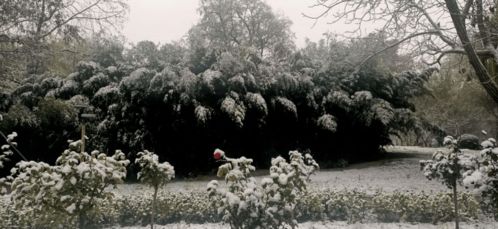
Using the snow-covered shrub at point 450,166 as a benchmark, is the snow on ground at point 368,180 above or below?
below

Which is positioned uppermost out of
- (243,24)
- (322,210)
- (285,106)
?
(243,24)

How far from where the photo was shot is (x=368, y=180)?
756 cm

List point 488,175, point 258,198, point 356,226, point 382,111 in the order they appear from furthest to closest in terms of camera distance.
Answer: point 382,111
point 356,226
point 488,175
point 258,198

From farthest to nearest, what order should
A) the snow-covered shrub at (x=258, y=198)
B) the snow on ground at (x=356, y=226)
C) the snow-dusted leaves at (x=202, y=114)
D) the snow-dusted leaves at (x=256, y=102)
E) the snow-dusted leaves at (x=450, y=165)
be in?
1. the snow-dusted leaves at (x=256, y=102)
2. the snow-dusted leaves at (x=202, y=114)
3. the snow on ground at (x=356, y=226)
4. the snow-dusted leaves at (x=450, y=165)
5. the snow-covered shrub at (x=258, y=198)

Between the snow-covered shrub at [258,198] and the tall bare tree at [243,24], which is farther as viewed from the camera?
the tall bare tree at [243,24]

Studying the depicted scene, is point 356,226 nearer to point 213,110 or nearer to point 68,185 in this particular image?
point 68,185

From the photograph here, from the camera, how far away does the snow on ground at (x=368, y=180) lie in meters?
6.94

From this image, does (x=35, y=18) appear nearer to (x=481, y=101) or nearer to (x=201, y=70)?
(x=201, y=70)

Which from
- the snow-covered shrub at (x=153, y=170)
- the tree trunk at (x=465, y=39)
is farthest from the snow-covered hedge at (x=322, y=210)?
the tree trunk at (x=465, y=39)

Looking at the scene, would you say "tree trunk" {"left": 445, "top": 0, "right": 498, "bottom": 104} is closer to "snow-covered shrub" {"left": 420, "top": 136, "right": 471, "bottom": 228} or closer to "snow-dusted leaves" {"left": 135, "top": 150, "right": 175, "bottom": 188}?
"snow-covered shrub" {"left": 420, "top": 136, "right": 471, "bottom": 228}

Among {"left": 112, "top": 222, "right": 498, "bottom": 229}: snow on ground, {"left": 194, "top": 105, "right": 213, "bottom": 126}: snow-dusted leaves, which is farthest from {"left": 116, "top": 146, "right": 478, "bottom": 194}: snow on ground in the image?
{"left": 194, "top": 105, "right": 213, "bottom": 126}: snow-dusted leaves

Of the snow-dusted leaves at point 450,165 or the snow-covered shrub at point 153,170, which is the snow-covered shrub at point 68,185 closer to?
the snow-covered shrub at point 153,170

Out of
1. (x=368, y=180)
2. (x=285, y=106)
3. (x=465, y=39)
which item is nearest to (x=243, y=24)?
(x=285, y=106)

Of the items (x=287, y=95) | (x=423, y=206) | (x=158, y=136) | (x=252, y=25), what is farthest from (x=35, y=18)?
(x=252, y=25)
